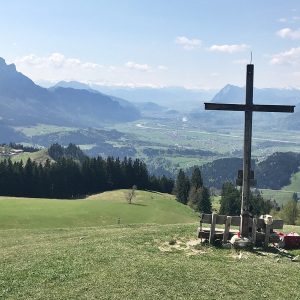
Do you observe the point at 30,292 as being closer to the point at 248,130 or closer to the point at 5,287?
the point at 5,287

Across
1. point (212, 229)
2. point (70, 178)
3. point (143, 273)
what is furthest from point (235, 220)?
point (70, 178)

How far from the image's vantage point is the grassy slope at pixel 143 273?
1961 cm

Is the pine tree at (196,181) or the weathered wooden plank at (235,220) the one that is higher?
the weathered wooden plank at (235,220)

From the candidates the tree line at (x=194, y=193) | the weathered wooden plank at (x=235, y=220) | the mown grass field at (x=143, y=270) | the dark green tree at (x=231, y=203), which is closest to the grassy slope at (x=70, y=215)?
the mown grass field at (x=143, y=270)

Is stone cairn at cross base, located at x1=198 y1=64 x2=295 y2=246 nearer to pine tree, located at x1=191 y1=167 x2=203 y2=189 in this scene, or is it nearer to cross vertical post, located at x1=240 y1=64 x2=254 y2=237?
cross vertical post, located at x1=240 y1=64 x2=254 y2=237

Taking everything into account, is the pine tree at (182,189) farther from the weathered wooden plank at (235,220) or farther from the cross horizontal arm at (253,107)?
the cross horizontal arm at (253,107)

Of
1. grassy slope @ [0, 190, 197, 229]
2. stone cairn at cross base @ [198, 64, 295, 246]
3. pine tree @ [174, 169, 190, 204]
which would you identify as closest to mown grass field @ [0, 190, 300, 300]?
stone cairn at cross base @ [198, 64, 295, 246]

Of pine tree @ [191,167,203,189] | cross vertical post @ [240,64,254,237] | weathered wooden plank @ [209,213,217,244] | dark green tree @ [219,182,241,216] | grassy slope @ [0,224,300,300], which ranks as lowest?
dark green tree @ [219,182,241,216]

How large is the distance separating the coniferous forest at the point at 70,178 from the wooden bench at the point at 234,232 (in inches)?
4994

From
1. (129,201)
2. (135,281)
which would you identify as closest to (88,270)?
(135,281)

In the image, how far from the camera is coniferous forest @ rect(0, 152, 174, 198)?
485 feet

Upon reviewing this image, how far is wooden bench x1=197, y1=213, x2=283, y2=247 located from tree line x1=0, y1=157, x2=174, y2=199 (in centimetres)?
12705

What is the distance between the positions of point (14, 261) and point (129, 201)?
104810 millimetres

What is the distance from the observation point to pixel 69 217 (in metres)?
80.4
